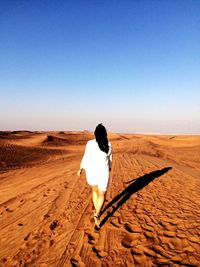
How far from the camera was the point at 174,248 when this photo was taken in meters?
3.84

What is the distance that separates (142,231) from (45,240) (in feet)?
6.10

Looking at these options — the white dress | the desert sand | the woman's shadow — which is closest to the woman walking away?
the white dress

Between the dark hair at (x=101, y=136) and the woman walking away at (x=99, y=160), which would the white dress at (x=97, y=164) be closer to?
the woman walking away at (x=99, y=160)

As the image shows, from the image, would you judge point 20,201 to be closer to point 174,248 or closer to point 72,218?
point 72,218

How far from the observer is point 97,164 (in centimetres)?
428

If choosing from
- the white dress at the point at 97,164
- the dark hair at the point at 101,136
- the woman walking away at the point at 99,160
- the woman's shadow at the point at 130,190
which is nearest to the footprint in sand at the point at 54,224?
the woman's shadow at the point at 130,190

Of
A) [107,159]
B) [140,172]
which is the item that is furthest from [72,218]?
[140,172]

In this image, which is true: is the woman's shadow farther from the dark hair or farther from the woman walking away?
the dark hair

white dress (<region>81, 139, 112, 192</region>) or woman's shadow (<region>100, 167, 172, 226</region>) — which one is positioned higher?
white dress (<region>81, 139, 112, 192</region>)

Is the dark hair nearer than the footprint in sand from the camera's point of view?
Yes

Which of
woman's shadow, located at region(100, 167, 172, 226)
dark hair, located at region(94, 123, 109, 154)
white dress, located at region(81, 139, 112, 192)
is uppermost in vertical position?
dark hair, located at region(94, 123, 109, 154)

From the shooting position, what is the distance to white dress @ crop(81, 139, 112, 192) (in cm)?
425

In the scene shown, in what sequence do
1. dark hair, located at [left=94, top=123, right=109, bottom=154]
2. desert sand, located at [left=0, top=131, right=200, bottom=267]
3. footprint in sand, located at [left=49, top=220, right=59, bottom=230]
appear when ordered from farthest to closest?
footprint in sand, located at [left=49, top=220, right=59, bottom=230], dark hair, located at [left=94, top=123, right=109, bottom=154], desert sand, located at [left=0, top=131, right=200, bottom=267]

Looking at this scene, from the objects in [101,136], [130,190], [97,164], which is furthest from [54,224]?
[130,190]
